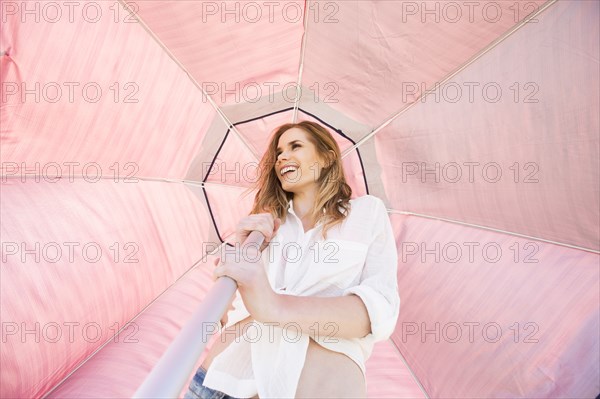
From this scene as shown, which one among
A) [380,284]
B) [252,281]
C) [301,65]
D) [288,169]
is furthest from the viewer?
[301,65]

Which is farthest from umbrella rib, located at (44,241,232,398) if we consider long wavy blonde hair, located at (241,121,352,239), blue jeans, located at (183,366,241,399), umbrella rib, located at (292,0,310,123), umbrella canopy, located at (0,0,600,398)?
umbrella rib, located at (292,0,310,123)

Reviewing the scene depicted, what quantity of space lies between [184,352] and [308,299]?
418mm

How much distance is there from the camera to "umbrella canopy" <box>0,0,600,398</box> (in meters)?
1.45

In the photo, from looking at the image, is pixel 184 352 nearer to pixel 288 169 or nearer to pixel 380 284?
pixel 380 284

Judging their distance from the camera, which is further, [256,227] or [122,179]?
[122,179]

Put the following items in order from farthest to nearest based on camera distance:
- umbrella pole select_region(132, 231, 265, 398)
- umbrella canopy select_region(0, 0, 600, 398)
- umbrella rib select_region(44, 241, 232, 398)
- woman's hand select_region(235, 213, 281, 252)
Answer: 1. umbrella rib select_region(44, 241, 232, 398)
2. umbrella canopy select_region(0, 0, 600, 398)
3. woman's hand select_region(235, 213, 281, 252)
4. umbrella pole select_region(132, 231, 265, 398)

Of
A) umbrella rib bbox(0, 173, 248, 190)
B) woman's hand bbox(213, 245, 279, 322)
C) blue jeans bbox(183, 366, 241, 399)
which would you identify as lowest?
blue jeans bbox(183, 366, 241, 399)

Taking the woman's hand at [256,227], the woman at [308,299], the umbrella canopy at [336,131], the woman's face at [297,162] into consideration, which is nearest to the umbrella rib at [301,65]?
the umbrella canopy at [336,131]

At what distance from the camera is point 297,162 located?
1.63 metres

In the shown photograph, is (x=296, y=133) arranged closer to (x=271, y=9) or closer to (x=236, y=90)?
(x=236, y=90)

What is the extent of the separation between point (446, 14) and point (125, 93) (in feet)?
3.16

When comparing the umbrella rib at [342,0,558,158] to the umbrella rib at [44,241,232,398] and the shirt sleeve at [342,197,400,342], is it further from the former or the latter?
the umbrella rib at [44,241,232,398]

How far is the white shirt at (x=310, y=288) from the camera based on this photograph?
3.60 feet

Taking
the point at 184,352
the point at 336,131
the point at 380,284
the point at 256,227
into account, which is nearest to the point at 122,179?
the point at 256,227
